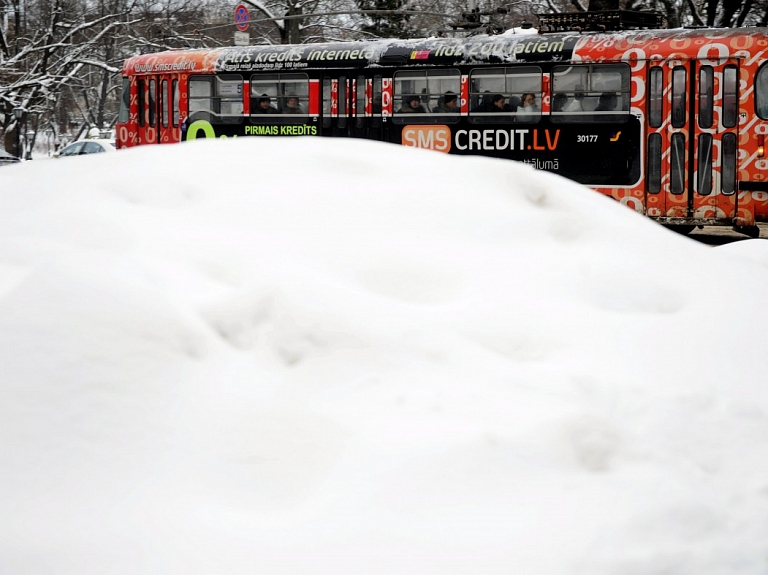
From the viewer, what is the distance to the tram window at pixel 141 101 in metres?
21.7

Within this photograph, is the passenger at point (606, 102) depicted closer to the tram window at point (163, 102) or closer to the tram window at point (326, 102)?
the tram window at point (326, 102)

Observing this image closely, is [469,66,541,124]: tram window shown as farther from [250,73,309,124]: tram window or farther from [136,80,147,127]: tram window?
[136,80,147,127]: tram window

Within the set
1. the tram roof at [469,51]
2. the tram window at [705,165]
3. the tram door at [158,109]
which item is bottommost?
the tram window at [705,165]

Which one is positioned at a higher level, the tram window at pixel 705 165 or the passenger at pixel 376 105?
the passenger at pixel 376 105

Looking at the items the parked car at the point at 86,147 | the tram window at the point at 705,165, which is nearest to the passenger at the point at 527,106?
the tram window at the point at 705,165

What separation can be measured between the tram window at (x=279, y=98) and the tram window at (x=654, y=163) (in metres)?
6.18

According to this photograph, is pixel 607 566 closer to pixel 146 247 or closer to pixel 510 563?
pixel 510 563

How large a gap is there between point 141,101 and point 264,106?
327 cm

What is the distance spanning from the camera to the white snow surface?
9.13ft

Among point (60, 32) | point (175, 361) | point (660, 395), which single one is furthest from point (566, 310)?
point (60, 32)

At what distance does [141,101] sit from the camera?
71.3 feet

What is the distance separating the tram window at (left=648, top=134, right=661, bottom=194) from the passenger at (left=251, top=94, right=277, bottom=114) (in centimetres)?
685

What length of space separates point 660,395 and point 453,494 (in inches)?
34.1

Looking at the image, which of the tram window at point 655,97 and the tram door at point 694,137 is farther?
the tram window at point 655,97
